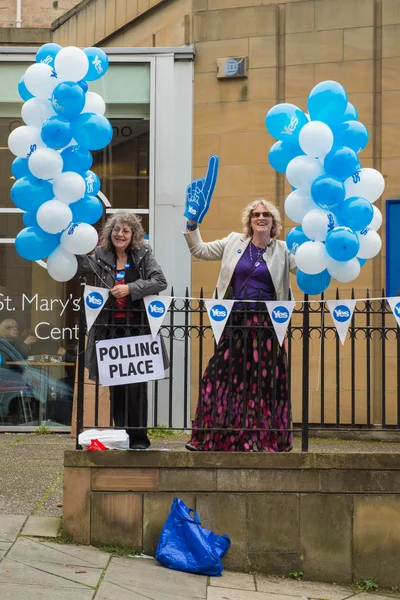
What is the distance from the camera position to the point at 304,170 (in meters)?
6.77

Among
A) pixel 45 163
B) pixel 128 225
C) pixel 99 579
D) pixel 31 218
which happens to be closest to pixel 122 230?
pixel 128 225

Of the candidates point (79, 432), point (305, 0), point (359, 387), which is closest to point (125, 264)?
point (79, 432)

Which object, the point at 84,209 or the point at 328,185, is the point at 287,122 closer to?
the point at 328,185

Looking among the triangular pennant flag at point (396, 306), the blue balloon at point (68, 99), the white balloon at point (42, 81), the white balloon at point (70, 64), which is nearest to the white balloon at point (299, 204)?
the triangular pennant flag at point (396, 306)

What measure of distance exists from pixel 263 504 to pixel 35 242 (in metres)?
2.47

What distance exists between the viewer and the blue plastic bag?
648cm

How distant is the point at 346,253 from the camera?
659 centimetres

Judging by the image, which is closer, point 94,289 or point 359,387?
point 94,289

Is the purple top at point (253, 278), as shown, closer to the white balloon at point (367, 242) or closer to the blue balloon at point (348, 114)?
the white balloon at point (367, 242)

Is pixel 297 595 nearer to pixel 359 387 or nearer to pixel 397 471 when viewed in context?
pixel 397 471

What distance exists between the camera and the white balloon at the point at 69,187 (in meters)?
6.70

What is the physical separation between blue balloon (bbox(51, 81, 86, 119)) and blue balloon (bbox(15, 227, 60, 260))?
83cm

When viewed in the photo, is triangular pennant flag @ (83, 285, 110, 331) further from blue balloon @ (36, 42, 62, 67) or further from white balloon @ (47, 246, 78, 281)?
blue balloon @ (36, 42, 62, 67)

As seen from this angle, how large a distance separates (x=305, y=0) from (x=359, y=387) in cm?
460
